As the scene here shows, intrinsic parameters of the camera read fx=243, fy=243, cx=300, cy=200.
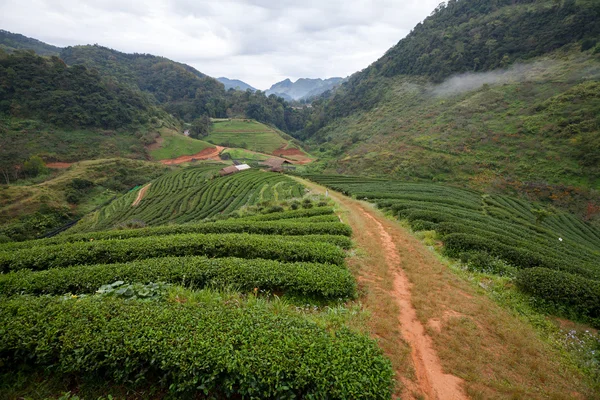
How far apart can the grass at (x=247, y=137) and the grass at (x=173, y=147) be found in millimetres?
15124

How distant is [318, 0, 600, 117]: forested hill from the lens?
2928 inches

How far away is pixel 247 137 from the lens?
4279 inches

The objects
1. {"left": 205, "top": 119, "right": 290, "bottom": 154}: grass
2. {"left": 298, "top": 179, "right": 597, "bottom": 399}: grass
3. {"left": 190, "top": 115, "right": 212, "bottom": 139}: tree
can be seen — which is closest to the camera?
{"left": 298, "top": 179, "right": 597, "bottom": 399}: grass

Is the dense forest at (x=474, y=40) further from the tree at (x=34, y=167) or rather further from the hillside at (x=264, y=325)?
the tree at (x=34, y=167)

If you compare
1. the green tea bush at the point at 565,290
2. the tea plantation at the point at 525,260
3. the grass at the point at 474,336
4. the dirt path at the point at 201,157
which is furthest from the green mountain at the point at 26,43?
the green tea bush at the point at 565,290

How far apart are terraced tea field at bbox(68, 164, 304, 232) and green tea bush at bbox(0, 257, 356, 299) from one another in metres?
23.9

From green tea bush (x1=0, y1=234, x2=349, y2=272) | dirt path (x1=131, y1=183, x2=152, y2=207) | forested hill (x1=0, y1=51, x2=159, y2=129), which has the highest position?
forested hill (x1=0, y1=51, x2=159, y2=129)

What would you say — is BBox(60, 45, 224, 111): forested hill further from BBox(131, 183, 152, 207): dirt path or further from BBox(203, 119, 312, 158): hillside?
BBox(131, 183, 152, 207): dirt path

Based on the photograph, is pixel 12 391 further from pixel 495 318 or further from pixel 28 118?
pixel 28 118

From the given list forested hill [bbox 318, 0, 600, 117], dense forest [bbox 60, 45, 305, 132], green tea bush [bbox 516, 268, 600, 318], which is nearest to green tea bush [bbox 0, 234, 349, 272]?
green tea bush [bbox 516, 268, 600, 318]

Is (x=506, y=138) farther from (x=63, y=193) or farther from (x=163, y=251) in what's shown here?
(x=63, y=193)

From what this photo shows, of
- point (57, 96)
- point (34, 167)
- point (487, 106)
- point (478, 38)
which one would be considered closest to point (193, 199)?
point (34, 167)

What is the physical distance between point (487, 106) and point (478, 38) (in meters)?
49.4

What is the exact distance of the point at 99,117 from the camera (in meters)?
80.3
